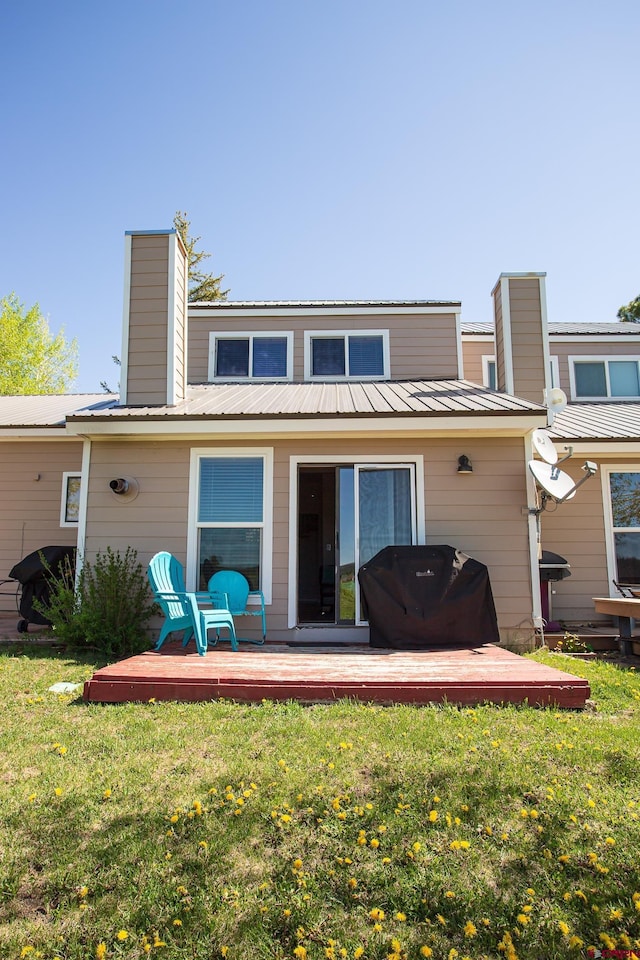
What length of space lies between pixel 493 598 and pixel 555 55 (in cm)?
684

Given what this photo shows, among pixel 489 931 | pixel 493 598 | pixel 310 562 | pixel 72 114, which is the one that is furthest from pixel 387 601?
pixel 72 114

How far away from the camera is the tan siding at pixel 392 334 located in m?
10.1

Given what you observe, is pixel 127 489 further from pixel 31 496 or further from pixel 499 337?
pixel 499 337

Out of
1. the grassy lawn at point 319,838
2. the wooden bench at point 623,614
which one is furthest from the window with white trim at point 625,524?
the grassy lawn at point 319,838

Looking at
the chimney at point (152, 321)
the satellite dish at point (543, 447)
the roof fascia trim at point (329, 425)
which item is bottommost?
the satellite dish at point (543, 447)

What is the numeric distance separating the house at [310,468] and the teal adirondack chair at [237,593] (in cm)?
14

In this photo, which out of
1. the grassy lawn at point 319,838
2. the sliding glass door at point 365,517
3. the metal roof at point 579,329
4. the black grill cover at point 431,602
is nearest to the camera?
the grassy lawn at point 319,838

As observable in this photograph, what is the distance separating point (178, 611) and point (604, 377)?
995 cm

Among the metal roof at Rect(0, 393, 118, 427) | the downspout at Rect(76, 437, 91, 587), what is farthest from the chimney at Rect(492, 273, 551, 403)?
the downspout at Rect(76, 437, 91, 587)

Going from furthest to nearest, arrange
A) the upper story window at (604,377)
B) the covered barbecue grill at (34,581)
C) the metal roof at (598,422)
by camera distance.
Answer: the upper story window at (604,377) < the metal roof at (598,422) < the covered barbecue grill at (34,581)

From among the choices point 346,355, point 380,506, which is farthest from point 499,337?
point 380,506

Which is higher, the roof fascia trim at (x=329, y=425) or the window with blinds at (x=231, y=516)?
the roof fascia trim at (x=329, y=425)

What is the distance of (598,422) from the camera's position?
8727mm

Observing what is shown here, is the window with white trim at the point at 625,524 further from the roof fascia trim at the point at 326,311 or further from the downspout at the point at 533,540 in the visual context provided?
the roof fascia trim at the point at 326,311
